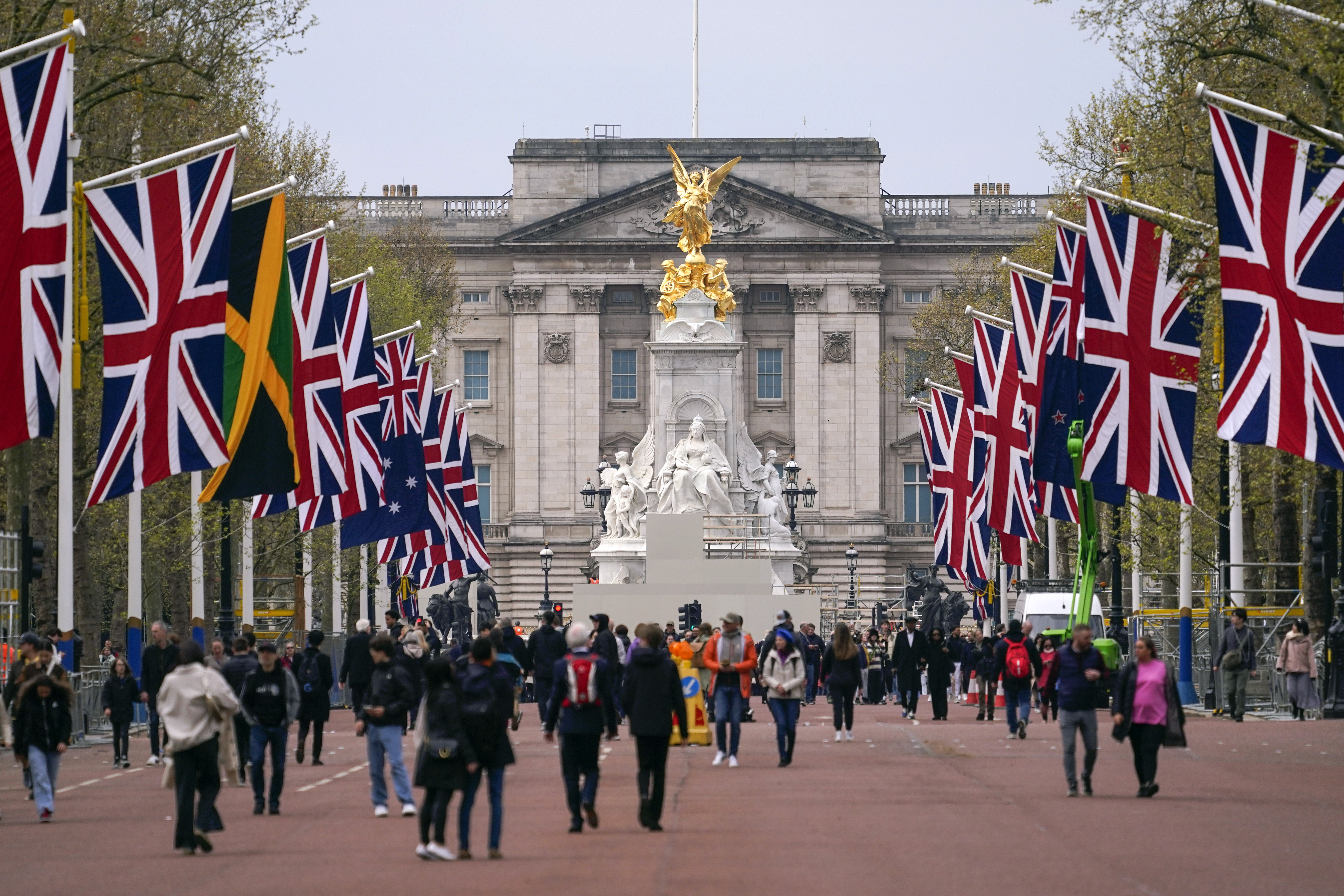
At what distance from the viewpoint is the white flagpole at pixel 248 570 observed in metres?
49.5

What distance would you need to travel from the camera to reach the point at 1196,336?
110 ft

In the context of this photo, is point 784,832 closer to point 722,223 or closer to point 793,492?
point 793,492

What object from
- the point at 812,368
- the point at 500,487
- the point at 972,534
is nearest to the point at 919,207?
the point at 812,368

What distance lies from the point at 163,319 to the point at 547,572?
58981mm

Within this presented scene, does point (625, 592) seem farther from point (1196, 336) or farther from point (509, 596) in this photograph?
point (509, 596)

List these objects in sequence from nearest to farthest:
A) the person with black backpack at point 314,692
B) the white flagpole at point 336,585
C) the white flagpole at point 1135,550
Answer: the person with black backpack at point 314,692 → the white flagpole at point 1135,550 → the white flagpole at point 336,585

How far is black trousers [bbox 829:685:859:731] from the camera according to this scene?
3328 centimetres

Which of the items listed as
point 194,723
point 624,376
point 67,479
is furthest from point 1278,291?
point 624,376

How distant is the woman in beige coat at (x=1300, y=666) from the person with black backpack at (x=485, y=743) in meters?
21.4

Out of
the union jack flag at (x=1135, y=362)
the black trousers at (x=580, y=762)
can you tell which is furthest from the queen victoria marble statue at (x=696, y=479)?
the black trousers at (x=580, y=762)

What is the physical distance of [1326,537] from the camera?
34094 millimetres

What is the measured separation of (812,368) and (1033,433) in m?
65.6

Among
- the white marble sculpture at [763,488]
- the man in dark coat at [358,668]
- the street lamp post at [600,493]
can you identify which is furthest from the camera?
the street lamp post at [600,493]

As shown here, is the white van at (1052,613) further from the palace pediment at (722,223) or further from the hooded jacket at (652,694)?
the palace pediment at (722,223)
